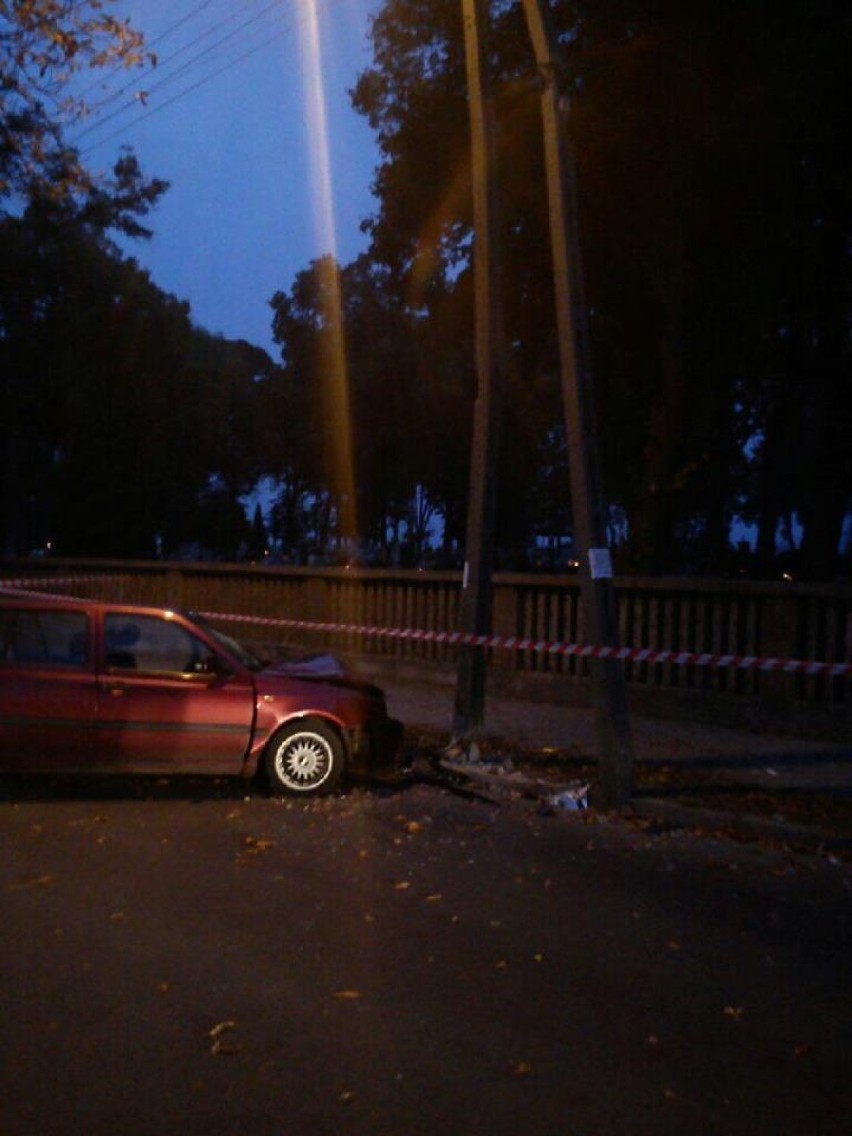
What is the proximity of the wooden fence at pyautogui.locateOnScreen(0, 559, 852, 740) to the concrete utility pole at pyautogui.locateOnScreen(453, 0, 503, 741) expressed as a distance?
264cm

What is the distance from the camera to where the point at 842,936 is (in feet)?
25.7

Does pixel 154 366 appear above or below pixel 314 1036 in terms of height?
above

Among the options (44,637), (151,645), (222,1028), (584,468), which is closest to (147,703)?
(151,645)

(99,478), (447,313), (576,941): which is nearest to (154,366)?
(99,478)

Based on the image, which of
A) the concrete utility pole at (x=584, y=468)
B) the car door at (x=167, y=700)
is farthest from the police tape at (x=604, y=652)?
the car door at (x=167, y=700)

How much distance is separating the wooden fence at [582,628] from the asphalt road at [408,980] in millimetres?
4304

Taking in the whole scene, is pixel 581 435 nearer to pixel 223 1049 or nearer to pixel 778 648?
pixel 778 648

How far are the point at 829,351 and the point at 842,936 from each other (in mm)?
15657

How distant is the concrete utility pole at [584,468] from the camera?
11.4 m

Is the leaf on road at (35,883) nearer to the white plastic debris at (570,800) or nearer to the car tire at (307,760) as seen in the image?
the car tire at (307,760)

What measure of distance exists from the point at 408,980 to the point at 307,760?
15.3ft

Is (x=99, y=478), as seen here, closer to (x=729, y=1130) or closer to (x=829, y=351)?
(x=829, y=351)

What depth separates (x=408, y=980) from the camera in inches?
262

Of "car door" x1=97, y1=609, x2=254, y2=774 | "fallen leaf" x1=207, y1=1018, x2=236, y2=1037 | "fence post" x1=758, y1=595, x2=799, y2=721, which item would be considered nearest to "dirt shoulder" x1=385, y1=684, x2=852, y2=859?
"fence post" x1=758, y1=595, x2=799, y2=721
